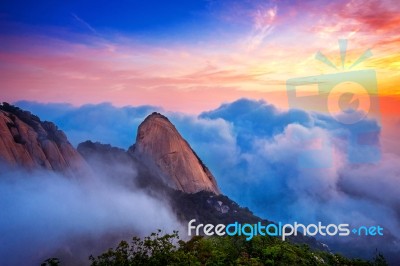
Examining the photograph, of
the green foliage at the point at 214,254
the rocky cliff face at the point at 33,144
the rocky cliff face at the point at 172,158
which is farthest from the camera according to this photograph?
the rocky cliff face at the point at 172,158

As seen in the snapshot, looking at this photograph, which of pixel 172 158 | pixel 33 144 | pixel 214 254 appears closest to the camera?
pixel 214 254

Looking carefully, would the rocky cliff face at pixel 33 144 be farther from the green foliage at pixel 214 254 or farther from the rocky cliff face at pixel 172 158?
the green foliage at pixel 214 254

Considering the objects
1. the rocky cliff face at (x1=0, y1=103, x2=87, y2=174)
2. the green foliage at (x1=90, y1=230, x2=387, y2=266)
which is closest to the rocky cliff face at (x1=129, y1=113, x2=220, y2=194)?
the rocky cliff face at (x1=0, y1=103, x2=87, y2=174)

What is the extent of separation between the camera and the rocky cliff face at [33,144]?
32.6 metres

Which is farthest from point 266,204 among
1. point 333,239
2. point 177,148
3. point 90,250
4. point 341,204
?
point 90,250

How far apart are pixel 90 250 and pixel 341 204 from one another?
9185 centimetres

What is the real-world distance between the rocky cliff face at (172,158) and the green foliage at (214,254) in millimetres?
42519

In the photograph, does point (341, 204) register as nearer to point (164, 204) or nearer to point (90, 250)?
point (164, 204)

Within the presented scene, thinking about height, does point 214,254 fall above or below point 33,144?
below

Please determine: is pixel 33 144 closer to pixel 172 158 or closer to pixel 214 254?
pixel 172 158

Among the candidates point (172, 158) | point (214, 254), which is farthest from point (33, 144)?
point (214, 254)

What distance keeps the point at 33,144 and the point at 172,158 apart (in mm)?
23011

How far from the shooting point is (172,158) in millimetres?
54938

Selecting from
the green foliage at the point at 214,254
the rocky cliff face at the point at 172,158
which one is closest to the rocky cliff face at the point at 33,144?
the rocky cliff face at the point at 172,158
